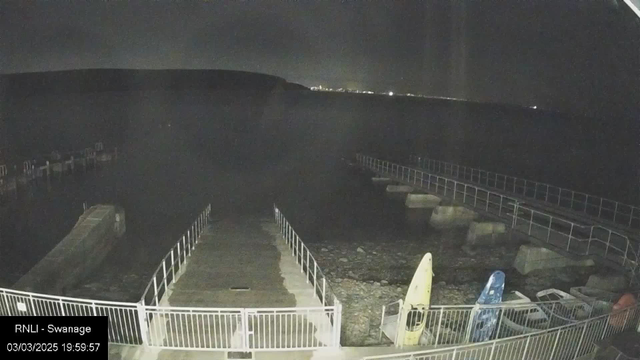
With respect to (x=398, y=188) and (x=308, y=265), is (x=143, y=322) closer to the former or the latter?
(x=308, y=265)

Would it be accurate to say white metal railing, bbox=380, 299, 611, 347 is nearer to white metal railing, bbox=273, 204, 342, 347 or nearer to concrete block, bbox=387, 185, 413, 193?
white metal railing, bbox=273, 204, 342, 347

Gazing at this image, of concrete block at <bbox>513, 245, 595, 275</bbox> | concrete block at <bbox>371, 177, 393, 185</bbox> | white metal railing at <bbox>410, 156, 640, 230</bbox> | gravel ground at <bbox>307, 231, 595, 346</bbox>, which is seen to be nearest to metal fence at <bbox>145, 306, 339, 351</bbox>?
gravel ground at <bbox>307, 231, 595, 346</bbox>

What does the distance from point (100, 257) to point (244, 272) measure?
627 cm

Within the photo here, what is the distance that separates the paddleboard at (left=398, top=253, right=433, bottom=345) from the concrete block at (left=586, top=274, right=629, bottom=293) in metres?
4.59

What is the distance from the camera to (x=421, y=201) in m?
21.6

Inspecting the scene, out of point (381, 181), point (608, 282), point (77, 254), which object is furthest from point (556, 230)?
point (381, 181)

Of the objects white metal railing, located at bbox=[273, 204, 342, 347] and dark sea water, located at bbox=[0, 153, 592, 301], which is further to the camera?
dark sea water, located at bbox=[0, 153, 592, 301]

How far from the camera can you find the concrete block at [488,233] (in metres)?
15.1

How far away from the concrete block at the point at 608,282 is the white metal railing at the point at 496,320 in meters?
1.72

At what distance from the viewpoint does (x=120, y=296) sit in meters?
11.5

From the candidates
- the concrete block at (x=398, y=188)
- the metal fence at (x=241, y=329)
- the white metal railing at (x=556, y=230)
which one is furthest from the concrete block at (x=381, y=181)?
the metal fence at (x=241, y=329)

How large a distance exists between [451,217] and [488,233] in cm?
284

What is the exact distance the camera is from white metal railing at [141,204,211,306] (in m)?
7.29

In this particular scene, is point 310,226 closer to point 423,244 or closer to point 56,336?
point 423,244
